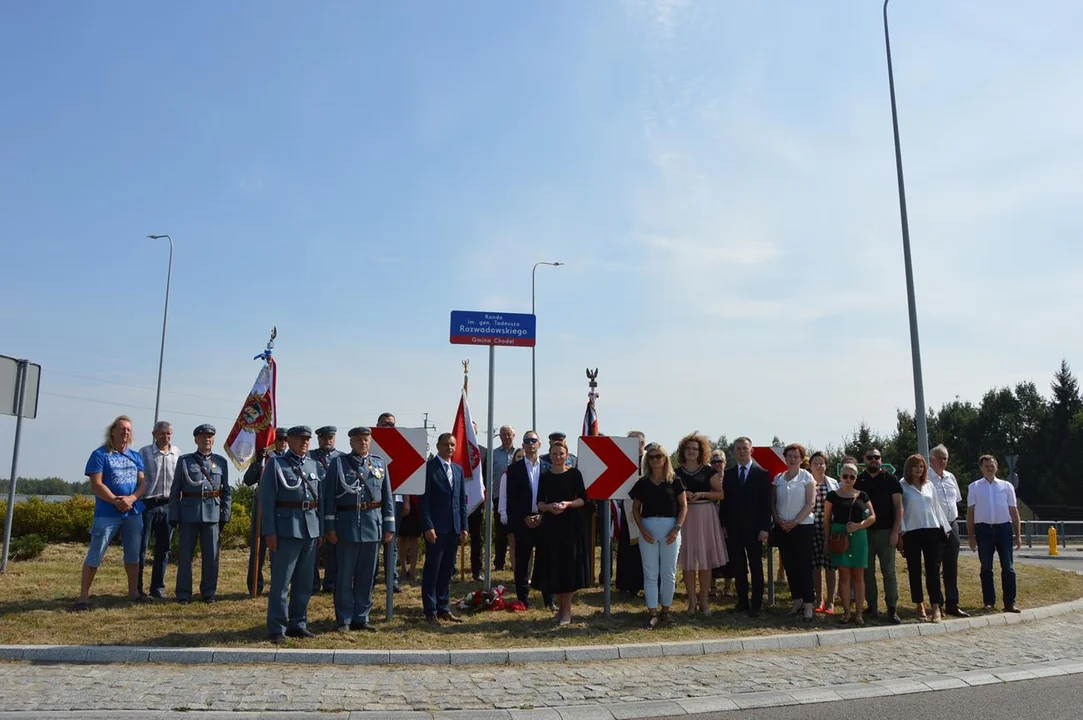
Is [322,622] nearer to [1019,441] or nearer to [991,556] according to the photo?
[991,556]

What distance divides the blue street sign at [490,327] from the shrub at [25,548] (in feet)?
26.7

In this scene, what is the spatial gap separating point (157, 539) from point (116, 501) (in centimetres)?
109

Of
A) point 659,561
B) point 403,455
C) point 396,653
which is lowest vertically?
point 396,653

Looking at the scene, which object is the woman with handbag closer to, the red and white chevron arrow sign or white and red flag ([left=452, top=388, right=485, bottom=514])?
the red and white chevron arrow sign

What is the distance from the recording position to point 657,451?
30.0ft

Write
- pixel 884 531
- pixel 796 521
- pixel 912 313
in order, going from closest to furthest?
pixel 796 521 < pixel 884 531 < pixel 912 313

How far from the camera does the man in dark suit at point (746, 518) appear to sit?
32.3 ft

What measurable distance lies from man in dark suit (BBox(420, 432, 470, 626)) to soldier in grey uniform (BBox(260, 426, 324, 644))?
1265mm

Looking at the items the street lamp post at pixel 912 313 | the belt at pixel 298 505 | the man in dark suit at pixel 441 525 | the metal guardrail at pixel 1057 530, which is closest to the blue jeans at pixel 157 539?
the belt at pixel 298 505

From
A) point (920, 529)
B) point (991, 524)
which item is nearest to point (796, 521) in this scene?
point (920, 529)

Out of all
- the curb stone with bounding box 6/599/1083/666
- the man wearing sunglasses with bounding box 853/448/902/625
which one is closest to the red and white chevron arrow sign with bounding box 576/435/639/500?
the curb stone with bounding box 6/599/1083/666

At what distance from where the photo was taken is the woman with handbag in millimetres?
9383

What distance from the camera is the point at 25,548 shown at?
1351cm

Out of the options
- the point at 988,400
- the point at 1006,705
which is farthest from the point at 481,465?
the point at 988,400
